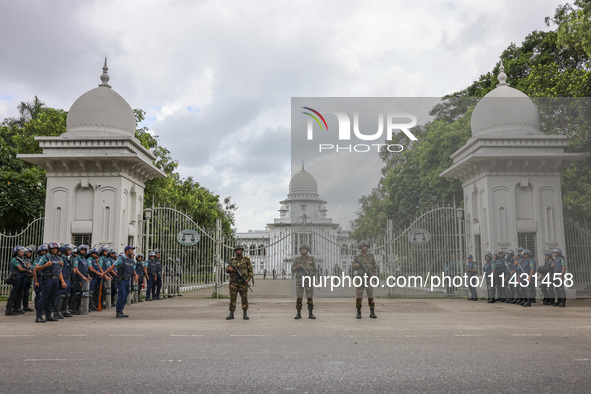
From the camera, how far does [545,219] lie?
16703 mm

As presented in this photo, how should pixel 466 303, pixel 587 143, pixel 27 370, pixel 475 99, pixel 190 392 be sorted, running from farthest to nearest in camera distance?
pixel 475 99 < pixel 587 143 < pixel 466 303 < pixel 27 370 < pixel 190 392

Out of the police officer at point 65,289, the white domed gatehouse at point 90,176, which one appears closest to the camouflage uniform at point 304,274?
the police officer at point 65,289

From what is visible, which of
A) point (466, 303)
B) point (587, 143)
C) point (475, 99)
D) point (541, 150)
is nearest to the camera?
point (466, 303)

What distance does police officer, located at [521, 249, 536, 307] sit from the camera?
576 inches

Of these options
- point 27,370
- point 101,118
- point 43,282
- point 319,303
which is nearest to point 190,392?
point 27,370

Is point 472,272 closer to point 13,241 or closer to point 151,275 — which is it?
point 151,275

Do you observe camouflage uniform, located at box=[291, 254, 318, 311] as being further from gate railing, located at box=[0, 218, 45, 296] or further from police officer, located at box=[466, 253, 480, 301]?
gate railing, located at box=[0, 218, 45, 296]

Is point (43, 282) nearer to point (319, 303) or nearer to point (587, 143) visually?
point (319, 303)

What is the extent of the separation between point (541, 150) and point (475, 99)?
12.4m

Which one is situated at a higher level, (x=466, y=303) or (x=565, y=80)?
(x=565, y=80)

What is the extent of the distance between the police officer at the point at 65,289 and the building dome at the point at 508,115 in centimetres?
1334

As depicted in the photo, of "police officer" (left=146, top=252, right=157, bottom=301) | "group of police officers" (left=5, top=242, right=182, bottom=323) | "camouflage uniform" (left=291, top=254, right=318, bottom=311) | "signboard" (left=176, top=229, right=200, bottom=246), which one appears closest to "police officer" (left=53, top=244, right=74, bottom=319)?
"group of police officers" (left=5, top=242, right=182, bottom=323)

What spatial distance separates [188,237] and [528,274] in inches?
A: 417

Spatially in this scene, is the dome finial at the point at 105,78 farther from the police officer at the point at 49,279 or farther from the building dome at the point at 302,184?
the building dome at the point at 302,184
